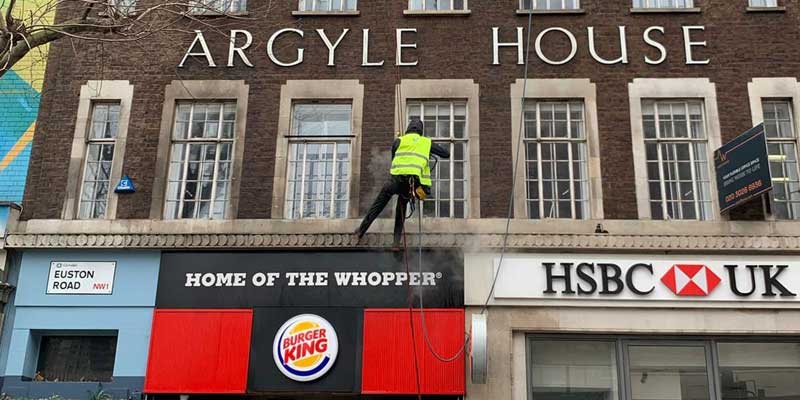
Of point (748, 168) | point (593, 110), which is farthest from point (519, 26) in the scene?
point (748, 168)

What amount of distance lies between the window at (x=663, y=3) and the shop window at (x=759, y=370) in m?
6.36

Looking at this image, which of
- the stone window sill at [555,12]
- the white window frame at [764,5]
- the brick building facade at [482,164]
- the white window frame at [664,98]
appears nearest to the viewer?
the brick building facade at [482,164]

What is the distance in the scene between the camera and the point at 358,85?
558 inches

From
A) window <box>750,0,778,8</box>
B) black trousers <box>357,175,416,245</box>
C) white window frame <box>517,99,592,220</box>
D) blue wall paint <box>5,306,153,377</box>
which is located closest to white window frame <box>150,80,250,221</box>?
blue wall paint <box>5,306,153,377</box>

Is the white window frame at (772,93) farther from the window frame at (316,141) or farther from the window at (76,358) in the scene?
the window at (76,358)

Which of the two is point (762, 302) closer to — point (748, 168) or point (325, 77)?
point (748, 168)

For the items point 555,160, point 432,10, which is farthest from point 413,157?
point 432,10

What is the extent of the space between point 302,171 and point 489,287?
3.98 m

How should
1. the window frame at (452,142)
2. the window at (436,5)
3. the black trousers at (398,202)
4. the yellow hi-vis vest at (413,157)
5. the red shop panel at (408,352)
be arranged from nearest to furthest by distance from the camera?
the yellow hi-vis vest at (413,157)
the black trousers at (398,202)
the red shop panel at (408,352)
the window frame at (452,142)
the window at (436,5)

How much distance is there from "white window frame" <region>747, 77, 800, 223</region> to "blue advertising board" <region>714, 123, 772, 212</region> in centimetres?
102

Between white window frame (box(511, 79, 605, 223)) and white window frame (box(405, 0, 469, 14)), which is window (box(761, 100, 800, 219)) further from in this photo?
white window frame (box(405, 0, 469, 14))

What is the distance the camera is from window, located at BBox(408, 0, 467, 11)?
1478 centimetres

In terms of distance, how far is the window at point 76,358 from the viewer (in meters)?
13.3

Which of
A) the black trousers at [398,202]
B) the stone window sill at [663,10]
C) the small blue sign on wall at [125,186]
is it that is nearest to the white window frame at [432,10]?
the stone window sill at [663,10]
